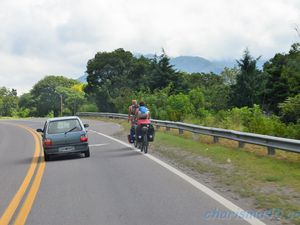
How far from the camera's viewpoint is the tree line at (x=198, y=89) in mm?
30578

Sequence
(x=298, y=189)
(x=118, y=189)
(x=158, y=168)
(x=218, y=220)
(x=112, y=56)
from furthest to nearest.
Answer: (x=112, y=56) < (x=158, y=168) < (x=118, y=189) < (x=298, y=189) < (x=218, y=220)

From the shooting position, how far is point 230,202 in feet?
26.2

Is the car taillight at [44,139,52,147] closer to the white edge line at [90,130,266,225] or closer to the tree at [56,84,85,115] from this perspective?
the white edge line at [90,130,266,225]

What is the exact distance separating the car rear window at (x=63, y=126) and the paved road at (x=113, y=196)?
6.53 feet

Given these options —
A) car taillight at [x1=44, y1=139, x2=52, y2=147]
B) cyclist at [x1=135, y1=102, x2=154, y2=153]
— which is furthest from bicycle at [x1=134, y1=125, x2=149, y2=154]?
car taillight at [x1=44, y1=139, x2=52, y2=147]

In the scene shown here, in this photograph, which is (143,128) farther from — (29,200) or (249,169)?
(29,200)

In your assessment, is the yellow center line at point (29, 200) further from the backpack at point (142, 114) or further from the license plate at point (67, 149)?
the backpack at point (142, 114)

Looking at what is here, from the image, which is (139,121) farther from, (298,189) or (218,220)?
(218,220)

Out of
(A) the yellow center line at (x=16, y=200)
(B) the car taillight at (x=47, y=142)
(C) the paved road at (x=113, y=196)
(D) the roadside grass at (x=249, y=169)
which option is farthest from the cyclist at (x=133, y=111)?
(A) the yellow center line at (x=16, y=200)

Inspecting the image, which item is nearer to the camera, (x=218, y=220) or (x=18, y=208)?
(x=218, y=220)

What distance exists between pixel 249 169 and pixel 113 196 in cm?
408

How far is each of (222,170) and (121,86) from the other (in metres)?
63.8

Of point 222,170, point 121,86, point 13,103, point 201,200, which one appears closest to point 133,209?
point 201,200

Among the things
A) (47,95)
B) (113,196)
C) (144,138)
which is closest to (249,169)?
(113,196)
